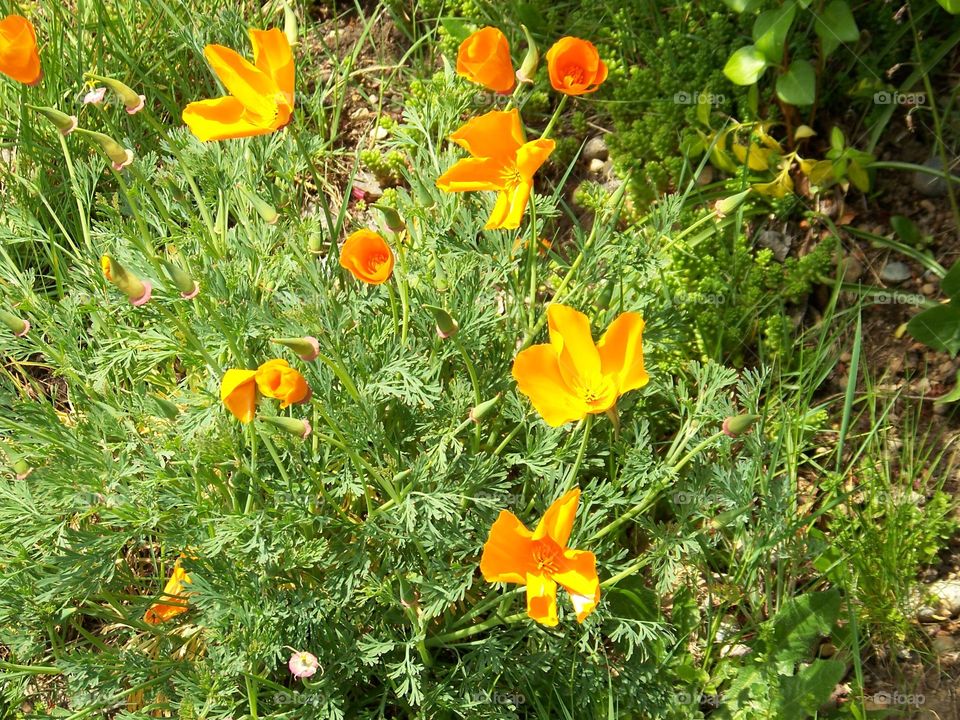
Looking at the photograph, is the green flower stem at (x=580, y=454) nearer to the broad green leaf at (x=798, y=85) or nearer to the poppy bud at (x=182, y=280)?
the poppy bud at (x=182, y=280)

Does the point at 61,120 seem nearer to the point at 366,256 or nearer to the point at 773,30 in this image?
the point at 366,256

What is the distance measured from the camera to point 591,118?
2873 millimetres

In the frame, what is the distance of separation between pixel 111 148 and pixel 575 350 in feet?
3.17

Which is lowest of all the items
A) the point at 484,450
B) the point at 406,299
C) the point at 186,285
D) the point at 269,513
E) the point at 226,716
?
the point at 226,716

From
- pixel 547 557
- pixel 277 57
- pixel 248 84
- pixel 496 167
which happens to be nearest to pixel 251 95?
pixel 248 84

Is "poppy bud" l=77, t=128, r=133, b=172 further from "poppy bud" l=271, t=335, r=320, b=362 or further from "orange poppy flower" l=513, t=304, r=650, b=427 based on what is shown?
"orange poppy flower" l=513, t=304, r=650, b=427

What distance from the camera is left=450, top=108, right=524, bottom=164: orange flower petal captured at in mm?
Answer: 1715

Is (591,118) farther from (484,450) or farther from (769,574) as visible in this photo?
(769,574)

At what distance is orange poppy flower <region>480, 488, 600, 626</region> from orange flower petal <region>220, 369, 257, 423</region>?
462mm

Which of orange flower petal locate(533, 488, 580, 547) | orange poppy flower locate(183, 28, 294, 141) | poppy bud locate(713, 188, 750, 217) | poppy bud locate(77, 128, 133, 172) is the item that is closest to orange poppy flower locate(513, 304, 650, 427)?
orange flower petal locate(533, 488, 580, 547)

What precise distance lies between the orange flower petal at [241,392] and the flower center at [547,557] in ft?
1.76

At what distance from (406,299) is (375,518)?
0.45 metres

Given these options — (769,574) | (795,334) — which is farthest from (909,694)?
(795,334)

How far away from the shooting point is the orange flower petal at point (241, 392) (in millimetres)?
1506
